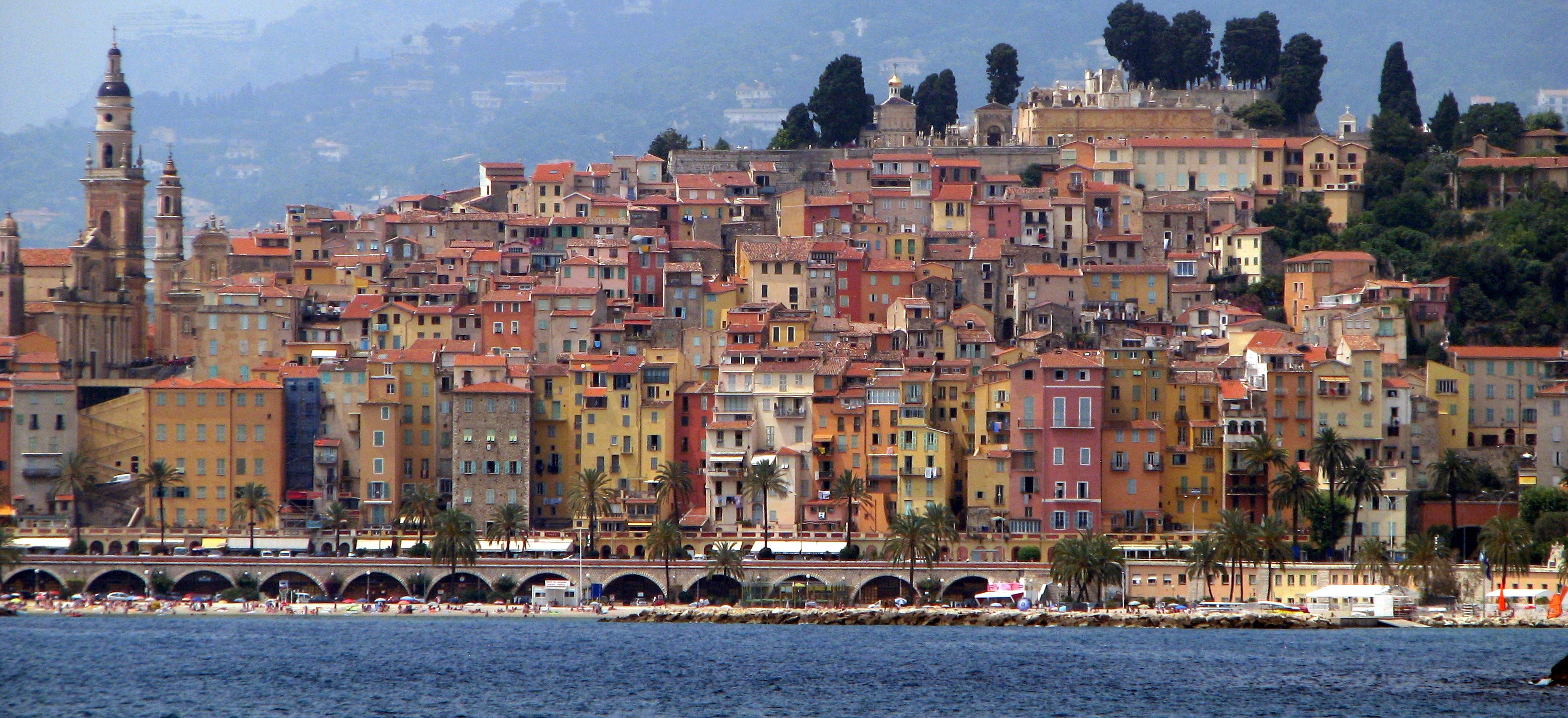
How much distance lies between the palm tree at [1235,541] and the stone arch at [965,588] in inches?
314

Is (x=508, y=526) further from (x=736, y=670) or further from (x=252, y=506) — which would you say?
(x=736, y=670)

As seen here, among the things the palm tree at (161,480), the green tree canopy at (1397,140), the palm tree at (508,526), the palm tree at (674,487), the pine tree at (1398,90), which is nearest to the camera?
the palm tree at (508,526)

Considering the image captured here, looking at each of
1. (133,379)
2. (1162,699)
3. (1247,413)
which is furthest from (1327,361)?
(133,379)

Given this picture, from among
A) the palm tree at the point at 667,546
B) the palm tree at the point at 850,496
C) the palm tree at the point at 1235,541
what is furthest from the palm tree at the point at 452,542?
the palm tree at the point at 1235,541

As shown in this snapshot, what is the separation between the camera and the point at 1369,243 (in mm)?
101625

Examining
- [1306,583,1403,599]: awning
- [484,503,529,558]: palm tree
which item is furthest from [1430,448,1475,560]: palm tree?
[484,503,529,558]: palm tree

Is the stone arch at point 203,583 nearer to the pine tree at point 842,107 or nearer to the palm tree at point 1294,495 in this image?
the palm tree at point 1294,495

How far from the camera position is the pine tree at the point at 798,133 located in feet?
386

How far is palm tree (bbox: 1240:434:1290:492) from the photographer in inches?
3317

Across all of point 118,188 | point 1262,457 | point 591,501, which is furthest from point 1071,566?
point 118,188

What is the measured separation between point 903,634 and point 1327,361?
19021mm

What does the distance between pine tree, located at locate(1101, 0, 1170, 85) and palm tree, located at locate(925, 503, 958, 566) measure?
41180mm

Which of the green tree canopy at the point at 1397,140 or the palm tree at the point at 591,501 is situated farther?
the green tree canopy at the point at 1397,140

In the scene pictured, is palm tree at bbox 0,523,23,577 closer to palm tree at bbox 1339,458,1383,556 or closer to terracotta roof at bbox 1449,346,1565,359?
palm tree at bbox 1339,458,1383,556
